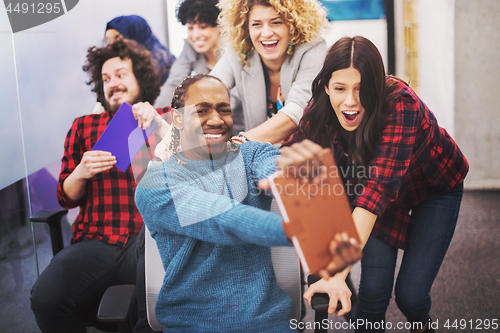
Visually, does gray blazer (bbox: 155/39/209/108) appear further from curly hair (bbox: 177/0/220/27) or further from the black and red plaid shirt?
the black and red plaid shirt

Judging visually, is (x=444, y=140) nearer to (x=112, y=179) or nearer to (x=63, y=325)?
(x=112, y=179)

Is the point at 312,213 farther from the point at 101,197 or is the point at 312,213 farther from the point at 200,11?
the point at 200,11

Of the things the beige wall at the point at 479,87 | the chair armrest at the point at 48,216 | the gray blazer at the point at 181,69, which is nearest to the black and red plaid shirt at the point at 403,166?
the gray blazer at the point at 181,69

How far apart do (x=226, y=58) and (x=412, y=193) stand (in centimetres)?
93

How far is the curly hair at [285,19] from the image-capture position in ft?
4.57

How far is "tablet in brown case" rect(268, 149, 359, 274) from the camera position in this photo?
2.13 ft

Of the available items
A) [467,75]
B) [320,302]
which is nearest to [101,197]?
[320,302]

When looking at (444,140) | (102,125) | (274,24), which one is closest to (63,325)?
(102,125)

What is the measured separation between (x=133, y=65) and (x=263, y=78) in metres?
0.60

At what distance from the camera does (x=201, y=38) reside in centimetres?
177

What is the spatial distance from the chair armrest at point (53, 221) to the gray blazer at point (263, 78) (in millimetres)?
898

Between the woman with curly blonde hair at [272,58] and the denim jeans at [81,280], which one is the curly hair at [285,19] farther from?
the denim jeans at [81,280]

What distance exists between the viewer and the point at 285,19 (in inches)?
55.3

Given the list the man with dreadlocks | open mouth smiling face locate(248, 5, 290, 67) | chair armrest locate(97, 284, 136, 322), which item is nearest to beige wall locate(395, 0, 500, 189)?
open mouth smiling face locate(248, 5, 290, 67)
